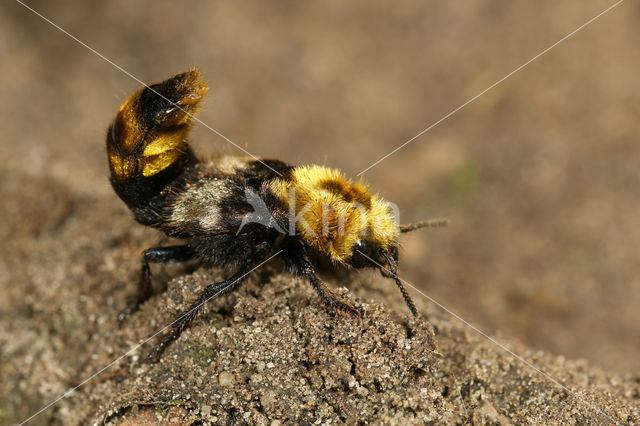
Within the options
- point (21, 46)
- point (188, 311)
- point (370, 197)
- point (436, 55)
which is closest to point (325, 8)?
point (436, 55)

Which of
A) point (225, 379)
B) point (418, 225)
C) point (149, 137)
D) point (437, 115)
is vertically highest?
point (437, 115)

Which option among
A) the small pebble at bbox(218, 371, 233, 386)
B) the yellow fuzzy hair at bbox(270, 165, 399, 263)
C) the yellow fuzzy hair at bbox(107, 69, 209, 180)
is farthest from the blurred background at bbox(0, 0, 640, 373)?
the small pebble at bbox(218, 371, 233, 386)

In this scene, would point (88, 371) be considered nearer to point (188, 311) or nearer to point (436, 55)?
point (188, 311)

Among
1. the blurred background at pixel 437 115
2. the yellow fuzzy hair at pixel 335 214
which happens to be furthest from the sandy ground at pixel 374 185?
the yellow fuzzy hair at pixel 335 214

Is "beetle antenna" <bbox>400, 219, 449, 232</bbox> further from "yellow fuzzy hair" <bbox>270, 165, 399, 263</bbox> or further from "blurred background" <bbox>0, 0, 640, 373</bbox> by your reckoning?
"blurred background" <bbox>0, 0, 640, 373</bbox>

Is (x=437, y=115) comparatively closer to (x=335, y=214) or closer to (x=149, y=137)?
(x=335, y=214)

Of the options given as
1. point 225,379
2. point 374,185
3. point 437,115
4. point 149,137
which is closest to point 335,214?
point 374,185

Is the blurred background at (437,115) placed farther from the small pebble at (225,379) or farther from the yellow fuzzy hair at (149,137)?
the small pebble at (225,379)
